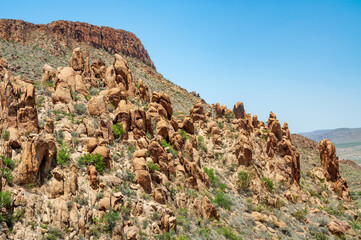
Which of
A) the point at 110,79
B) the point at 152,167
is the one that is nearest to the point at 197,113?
the point at 110,79

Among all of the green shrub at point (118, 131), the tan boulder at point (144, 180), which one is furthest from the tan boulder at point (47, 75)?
the tan boulder at point (144, 180)

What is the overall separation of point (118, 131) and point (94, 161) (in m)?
4.71

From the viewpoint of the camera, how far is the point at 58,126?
67.4 feet

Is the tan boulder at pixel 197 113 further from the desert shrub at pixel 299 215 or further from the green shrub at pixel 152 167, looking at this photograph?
the green shrub at pixel 152 167

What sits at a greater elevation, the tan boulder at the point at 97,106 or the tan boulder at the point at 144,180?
the tan boulder at the point at 97,106

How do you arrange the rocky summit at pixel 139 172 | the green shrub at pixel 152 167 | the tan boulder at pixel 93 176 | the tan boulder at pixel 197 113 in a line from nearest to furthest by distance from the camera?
the rocky summit at pixel 139 172
the tan boulder at pixel 93 176
the green shrub at pixel 152 167
the tan boulder at pixel 197 113

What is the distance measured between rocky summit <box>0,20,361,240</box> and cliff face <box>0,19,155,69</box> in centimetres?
5753

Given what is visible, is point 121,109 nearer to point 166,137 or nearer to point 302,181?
point 166,137

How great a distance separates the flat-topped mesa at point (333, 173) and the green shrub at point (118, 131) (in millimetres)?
33404

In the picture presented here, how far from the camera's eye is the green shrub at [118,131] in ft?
73.6

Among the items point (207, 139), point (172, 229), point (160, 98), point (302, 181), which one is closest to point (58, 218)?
point (172, 229)

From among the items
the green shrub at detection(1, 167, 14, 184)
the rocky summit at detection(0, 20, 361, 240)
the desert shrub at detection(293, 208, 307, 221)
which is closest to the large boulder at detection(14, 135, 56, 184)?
the rocky summit at detection(0, 20, 361, 240)

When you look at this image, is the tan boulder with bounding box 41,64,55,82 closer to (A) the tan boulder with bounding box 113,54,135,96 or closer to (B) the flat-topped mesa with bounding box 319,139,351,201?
(A) the tan boulder with bounding box 113,54,135,96

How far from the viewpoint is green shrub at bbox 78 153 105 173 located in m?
17.9
